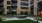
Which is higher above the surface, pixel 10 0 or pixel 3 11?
pixel 10 0

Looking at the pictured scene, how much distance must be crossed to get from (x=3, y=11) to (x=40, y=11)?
42.5 feet

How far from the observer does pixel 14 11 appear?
1940 inches

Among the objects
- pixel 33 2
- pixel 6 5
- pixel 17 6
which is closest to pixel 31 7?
pixel 33 2

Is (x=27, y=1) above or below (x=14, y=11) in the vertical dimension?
above

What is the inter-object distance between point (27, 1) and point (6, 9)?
27.4 ft

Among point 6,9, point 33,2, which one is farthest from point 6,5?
point 33,2

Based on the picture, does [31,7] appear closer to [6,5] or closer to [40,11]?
[40,11]

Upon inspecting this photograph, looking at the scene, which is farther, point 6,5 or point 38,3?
point 6,5

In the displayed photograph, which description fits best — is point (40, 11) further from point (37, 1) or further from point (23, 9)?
point (23, 9)

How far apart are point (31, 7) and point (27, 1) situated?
9.60 feet

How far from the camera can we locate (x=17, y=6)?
49562 millimetres

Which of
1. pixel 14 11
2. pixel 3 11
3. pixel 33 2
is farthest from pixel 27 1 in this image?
pixel 3 11

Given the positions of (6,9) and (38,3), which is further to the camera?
(6,9)

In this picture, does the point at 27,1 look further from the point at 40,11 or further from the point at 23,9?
the point at 40,11
